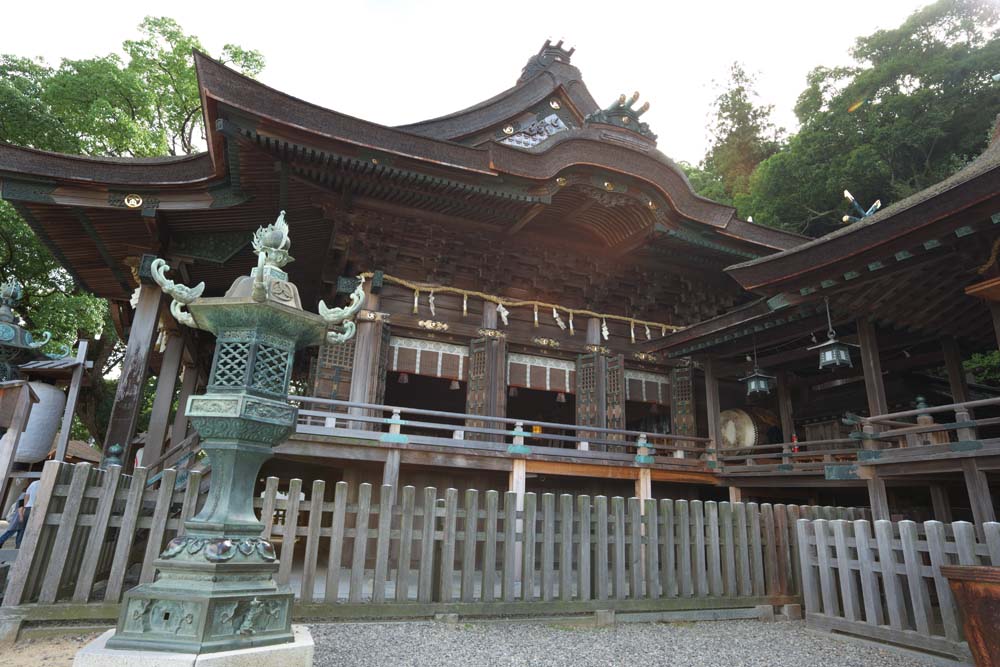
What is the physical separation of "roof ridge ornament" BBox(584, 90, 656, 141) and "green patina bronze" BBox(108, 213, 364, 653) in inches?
346

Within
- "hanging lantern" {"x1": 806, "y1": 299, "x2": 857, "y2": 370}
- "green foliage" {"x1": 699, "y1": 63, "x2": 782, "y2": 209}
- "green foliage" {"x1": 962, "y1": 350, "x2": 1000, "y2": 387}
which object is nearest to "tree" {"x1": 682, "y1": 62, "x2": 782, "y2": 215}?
"green foliage" {"x1": 699, "y1": 63, "x2": 782, "y2": 209}

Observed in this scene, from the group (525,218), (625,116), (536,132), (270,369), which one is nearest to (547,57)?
(536,132)

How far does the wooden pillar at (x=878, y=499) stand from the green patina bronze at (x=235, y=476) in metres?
7.41

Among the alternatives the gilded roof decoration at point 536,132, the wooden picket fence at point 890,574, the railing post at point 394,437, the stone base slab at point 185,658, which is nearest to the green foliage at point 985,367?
the gilded roof decoration at point 536,132

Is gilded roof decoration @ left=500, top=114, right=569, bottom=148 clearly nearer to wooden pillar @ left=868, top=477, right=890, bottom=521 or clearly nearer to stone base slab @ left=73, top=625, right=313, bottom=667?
wooden pillar @ left=868, top=477, right=890, bottom=521

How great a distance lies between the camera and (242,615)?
3146 millimetres

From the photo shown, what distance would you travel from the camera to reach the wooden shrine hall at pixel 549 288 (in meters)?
8.02

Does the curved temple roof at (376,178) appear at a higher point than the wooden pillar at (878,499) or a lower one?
higher

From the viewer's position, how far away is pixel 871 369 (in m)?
8.48

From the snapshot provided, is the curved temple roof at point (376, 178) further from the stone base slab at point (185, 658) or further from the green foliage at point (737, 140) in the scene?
the green foliage at point (737, 140)

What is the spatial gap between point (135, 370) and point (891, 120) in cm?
2637

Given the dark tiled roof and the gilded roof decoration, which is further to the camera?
the gilded roof decoration

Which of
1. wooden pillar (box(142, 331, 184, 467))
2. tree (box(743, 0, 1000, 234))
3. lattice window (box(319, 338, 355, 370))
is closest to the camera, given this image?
lattice window (box(319, 338, 355, 370))

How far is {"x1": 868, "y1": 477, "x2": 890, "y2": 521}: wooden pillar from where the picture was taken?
24.6 ft
